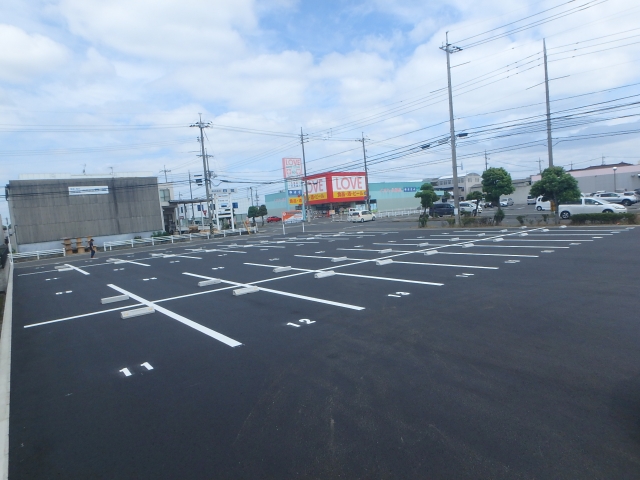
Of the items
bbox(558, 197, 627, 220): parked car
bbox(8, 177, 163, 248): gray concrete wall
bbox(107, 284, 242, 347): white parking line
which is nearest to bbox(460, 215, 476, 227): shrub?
bbox(558, 197, 627, 220): parked car

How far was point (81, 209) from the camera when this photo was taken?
41.3 m

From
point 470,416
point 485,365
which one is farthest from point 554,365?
point 470,416

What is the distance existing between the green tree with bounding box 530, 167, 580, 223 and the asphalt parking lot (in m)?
18.4

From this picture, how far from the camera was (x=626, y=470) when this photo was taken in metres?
3.33

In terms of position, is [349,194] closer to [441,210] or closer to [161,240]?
[441,210]

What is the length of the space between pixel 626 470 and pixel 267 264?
50.5 feet

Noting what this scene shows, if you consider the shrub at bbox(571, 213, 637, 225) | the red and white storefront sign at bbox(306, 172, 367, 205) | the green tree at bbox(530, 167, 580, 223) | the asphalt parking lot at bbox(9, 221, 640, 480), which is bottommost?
the asphalt parking lot at bbox(9, 221, 640, 480)

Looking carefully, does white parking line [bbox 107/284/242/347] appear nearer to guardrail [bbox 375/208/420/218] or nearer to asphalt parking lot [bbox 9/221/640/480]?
asphalt parking lot [bbox 9/221/640/480]

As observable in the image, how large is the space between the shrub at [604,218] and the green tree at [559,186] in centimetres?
A: 136

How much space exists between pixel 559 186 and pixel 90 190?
129ft

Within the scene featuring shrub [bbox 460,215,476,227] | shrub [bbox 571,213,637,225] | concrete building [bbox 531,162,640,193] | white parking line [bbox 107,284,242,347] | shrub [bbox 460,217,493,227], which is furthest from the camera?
concrete building [bbox 531,162,640,193]

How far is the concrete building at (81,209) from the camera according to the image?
38625 mm

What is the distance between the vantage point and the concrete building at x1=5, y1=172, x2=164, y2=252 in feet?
127

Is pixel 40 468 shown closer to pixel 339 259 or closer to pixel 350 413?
pixel 350 413
